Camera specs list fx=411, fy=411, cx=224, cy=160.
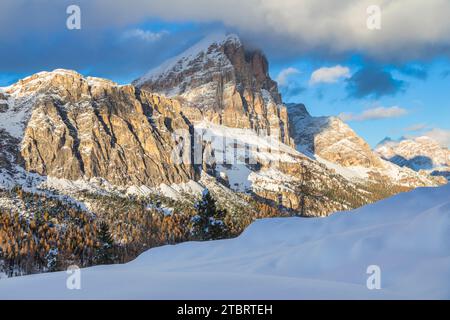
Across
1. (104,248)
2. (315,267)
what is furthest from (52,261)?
(315,267)

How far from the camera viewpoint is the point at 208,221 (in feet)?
154

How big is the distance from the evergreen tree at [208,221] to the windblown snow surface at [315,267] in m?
29.3

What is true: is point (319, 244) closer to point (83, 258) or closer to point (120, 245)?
point (83, 258)

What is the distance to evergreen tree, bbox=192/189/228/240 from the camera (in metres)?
46.3

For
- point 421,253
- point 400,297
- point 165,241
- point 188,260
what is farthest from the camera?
point 165,241

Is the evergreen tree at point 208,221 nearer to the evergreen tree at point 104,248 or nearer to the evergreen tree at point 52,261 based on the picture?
the evergreen tree at point 104,248

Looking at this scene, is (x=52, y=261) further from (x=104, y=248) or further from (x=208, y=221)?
(x=208, y=221)

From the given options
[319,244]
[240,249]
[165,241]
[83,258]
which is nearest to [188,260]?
[240,249]

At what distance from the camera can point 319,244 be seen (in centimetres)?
1263

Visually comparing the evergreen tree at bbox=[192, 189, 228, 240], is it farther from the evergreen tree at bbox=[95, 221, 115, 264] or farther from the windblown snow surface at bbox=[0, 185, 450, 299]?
the windblown snow surface at bbox=[0, 185, 450, 299]

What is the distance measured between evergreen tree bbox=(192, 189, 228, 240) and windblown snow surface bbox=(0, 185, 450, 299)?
29285mm
